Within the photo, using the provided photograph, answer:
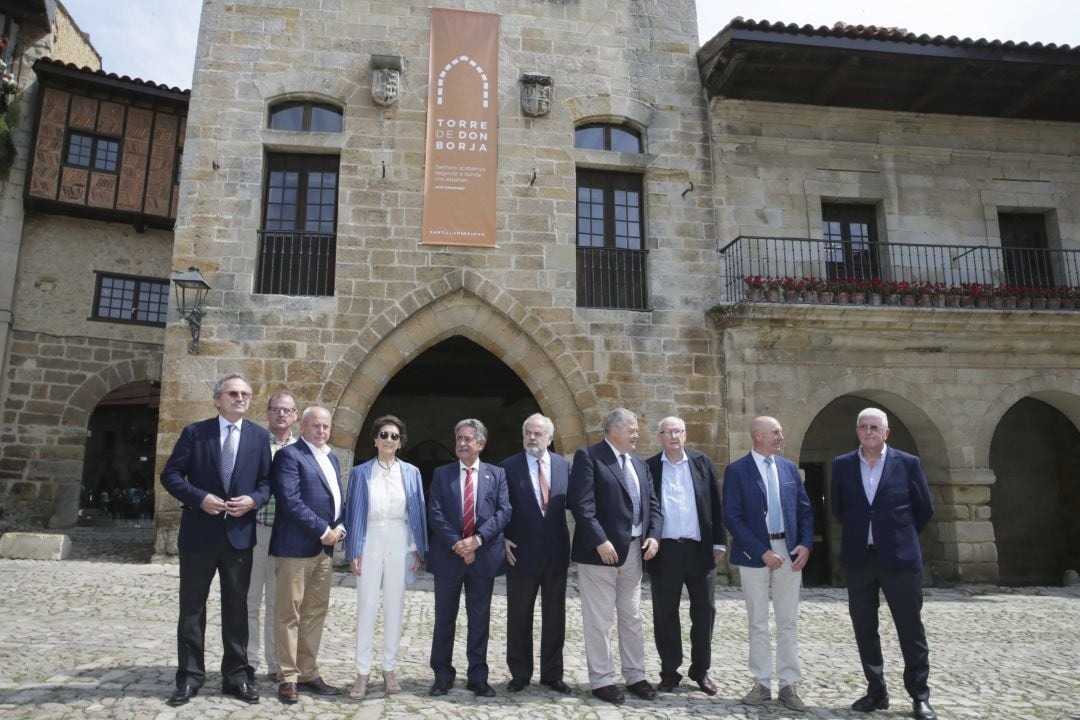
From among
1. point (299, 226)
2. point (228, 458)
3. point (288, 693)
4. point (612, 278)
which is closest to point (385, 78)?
point (299, 226)

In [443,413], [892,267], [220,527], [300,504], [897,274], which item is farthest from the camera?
[443,413]

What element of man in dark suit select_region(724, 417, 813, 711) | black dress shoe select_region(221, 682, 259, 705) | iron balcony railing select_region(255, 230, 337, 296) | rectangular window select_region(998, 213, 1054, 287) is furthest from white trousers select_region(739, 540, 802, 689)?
rectangular window select_region(998, 213, 1054, 287)

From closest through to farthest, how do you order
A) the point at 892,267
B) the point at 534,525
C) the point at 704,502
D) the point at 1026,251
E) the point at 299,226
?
the point at 534,525, the point at 704,502, the point at 299,226, the point at 892,267, the point at 1026,251

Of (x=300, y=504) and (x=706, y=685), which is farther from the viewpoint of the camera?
(x=706, y=685)

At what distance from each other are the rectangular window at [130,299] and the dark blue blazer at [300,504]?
11.8m

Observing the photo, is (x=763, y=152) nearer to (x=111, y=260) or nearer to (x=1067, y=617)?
(x=1067, y=617)

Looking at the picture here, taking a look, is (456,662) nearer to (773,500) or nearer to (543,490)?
(543,490)

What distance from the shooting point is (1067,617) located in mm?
7918

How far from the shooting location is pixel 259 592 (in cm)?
462

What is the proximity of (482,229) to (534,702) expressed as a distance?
695 cm

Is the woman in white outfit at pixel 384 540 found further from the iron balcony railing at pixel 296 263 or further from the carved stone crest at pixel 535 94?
the carved stone crest at pixel 535 94

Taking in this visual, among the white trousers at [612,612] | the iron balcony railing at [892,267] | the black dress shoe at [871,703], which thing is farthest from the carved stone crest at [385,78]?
the black dress shoe at [871,703]

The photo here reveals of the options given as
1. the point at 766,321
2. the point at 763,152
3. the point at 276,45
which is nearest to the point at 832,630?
the point at 766,321

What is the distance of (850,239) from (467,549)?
9097mm
